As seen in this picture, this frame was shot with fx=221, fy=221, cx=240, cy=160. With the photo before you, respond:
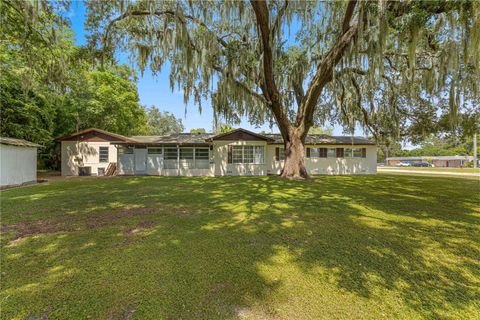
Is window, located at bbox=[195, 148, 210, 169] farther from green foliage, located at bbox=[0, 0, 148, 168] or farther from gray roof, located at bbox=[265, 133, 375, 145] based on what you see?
green foliage, located at bbox=[0, 0, 148, 168]

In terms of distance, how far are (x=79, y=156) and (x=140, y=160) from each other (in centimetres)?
459

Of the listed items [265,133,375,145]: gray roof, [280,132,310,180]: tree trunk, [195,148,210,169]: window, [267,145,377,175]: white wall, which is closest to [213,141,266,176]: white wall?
[195,148,210,169]: window

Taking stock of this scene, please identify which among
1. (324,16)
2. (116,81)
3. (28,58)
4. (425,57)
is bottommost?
(28,58)

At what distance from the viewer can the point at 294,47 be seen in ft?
34.6

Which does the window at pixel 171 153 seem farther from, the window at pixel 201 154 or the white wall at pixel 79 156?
the white wall at pixel 79 156

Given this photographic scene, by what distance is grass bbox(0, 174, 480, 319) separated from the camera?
2051 mm

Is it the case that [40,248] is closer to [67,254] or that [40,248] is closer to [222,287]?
[67,254]

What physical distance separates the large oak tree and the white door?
779 cm

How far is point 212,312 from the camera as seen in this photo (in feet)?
6.51

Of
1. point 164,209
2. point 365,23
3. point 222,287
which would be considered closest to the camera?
point 222,287

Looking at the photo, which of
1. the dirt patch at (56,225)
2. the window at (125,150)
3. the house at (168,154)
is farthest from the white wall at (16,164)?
the dirt patch at (56,225)

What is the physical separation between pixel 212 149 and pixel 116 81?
1223cm

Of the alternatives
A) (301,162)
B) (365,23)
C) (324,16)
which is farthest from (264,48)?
(301,162)

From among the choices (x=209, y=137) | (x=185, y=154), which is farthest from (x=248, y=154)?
(x=185, y=154)
